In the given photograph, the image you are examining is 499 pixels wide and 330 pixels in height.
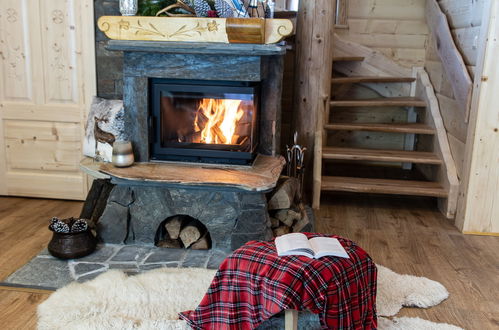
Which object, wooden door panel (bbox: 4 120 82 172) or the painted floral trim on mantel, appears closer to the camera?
the painted floral trim on mantel

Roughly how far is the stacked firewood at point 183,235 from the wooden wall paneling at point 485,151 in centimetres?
187

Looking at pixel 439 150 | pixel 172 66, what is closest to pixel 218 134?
pixel 172 66

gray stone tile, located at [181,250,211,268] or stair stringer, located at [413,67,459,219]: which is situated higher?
stair stringer, located at [413,67,459,219]

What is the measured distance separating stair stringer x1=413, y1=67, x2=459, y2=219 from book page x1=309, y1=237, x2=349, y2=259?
192 cm

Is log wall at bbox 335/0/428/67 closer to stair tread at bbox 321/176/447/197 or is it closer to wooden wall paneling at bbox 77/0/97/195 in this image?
stair tread at bbox 321/176/447/197

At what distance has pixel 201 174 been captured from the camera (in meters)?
3.20

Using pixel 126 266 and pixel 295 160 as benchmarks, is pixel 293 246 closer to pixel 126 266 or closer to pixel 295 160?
pixel 126 266

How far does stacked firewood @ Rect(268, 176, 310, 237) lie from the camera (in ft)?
11.1

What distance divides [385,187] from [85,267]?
2.34m

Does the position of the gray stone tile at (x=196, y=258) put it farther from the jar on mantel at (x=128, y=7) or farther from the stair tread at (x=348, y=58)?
the stair tread at (x=348, y=58)

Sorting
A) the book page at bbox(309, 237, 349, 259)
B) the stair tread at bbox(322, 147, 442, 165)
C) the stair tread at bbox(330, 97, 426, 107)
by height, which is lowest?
the stair tread at bbox(322, 147, 442, 165)

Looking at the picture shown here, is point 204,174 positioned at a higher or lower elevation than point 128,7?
lower

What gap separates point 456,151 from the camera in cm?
409

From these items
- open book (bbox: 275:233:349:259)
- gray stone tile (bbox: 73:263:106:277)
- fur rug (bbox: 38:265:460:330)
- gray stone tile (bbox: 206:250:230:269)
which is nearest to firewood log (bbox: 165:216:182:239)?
gray stone tile (bbox: 206:250:230:269)
